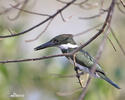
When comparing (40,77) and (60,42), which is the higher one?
(40,77)

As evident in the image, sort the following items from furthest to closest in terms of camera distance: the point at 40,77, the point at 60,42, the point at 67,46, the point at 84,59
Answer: the point at 40,77 → the point at 84,59 → the point at 67,46 → the point at 60,42

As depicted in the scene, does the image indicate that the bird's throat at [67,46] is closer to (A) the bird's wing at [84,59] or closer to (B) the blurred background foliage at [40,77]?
(A) the bird's wing at [84,59]

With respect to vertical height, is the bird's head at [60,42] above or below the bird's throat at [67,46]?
below

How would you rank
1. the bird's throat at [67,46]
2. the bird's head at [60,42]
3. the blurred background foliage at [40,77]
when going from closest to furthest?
the bird's head at [60,42] < the bird's throat at [67,46] < the blurred background foliage at [40,77]

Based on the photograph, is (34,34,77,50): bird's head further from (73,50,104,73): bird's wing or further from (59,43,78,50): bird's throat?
(73,50,104,73): bird's wing

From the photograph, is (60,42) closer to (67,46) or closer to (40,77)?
(67,46)

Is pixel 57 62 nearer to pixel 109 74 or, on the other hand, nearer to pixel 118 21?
pixel 109 74

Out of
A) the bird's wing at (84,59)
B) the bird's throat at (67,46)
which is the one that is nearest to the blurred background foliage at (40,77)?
the bird's wing at (84,59)

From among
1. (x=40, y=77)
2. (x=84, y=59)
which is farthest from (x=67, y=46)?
(x=40, y=77)

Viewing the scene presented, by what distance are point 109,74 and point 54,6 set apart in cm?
343

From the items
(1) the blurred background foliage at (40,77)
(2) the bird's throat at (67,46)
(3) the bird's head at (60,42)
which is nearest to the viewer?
(3) the bird's head at (60,42)

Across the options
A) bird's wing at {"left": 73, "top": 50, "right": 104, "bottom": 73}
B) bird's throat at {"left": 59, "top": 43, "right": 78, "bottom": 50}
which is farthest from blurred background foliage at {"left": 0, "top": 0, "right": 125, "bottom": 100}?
bird's throat at {"left": 59, "top": 43, "right": 78, "bottom": 50}

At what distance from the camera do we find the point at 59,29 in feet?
23.0

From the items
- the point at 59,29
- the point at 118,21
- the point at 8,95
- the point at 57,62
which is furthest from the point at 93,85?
the point at 59,29
